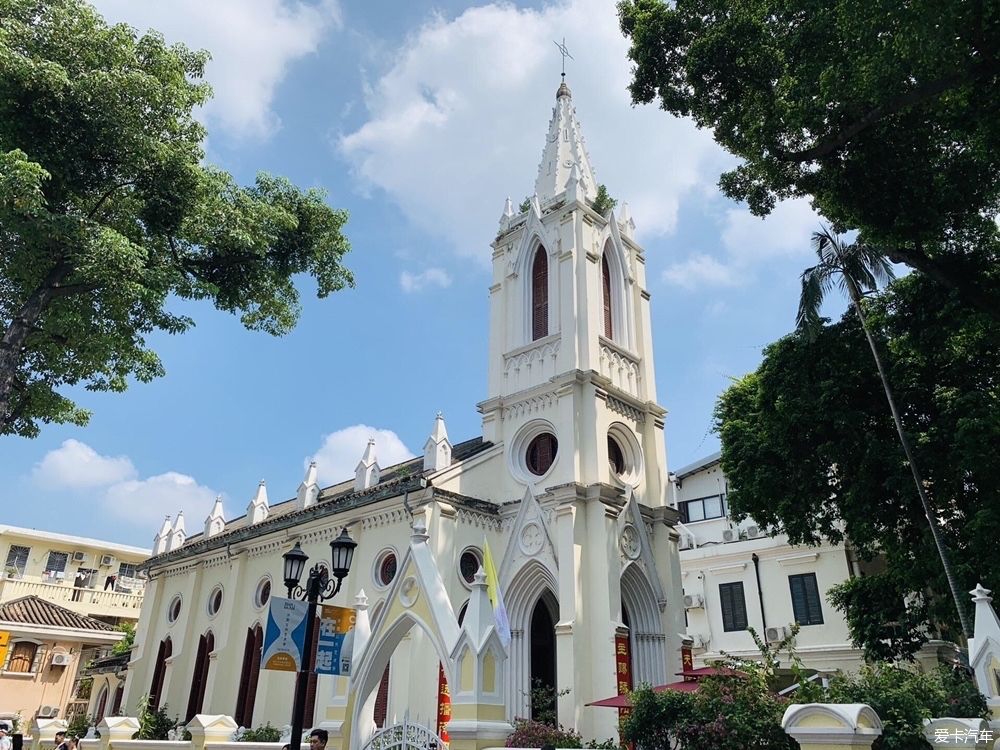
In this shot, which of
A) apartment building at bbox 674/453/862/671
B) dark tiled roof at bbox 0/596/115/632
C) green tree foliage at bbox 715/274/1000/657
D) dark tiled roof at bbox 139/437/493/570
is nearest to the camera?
green tree foliage at bbox 715/274/1000/657

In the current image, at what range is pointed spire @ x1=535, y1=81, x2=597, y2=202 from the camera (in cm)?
2706

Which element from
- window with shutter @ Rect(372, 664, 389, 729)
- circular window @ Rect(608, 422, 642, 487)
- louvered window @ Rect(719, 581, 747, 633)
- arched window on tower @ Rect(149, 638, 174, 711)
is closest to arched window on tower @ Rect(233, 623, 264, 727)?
arched window on tower @ Rect(149, 638, 174, 711)

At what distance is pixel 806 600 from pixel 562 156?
764 inches

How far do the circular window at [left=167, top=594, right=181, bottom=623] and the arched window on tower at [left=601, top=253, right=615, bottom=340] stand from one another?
73.3ft

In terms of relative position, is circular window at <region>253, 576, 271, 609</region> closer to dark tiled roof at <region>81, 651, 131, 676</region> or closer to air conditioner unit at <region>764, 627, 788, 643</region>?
dark tiled roof at <region>81, 651, 131, 676</region>

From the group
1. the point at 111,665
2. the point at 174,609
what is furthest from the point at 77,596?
the point at 174,609

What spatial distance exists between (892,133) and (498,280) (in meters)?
15.6

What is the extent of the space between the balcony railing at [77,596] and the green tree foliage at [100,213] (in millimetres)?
28230

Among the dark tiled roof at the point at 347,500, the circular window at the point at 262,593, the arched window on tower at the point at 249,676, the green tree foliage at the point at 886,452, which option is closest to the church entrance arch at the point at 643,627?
the green tree foliage at the point at 886,452

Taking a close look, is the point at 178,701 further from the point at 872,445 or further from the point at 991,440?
the point at 991,440

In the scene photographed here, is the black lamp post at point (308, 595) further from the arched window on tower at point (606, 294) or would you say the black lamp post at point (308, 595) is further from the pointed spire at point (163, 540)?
the pointed spire at point (163, 540)

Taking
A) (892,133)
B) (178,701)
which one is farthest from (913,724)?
(178,701)

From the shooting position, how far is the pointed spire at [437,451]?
21.7 meters

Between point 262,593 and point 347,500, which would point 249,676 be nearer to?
point 262,593
